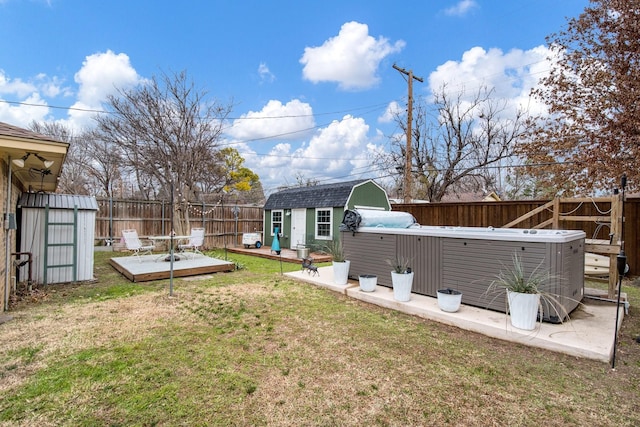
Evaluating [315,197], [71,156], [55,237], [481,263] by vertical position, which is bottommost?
[481,263]

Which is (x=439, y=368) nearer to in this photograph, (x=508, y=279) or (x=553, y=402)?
(x=553, y=402)

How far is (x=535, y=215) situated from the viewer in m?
8.15

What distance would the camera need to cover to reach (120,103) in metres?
10.3

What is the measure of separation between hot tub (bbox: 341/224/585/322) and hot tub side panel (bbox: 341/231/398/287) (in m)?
0.02

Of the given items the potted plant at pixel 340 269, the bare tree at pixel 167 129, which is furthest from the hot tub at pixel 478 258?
the bare tree at pixel 167 129

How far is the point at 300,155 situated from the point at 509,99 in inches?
492

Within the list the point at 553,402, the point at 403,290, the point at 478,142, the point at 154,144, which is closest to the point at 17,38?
the point at 154,144

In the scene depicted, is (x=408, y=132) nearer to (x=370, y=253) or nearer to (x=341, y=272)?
(x=370, y=253)

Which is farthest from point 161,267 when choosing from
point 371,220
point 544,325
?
point 544,325

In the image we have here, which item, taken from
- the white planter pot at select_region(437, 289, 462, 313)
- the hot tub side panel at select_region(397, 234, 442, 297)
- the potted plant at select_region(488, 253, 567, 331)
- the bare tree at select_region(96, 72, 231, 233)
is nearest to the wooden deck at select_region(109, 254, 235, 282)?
the bare tree at select_region(96, 72, 231, 233)

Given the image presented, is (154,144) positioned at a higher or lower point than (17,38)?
lower

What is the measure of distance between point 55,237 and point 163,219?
17.7 ft

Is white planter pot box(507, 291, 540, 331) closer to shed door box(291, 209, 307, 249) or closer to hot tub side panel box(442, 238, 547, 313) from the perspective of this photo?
hot tub side panel box(442, 238, 547, 313)

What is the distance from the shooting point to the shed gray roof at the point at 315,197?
10.1 m
